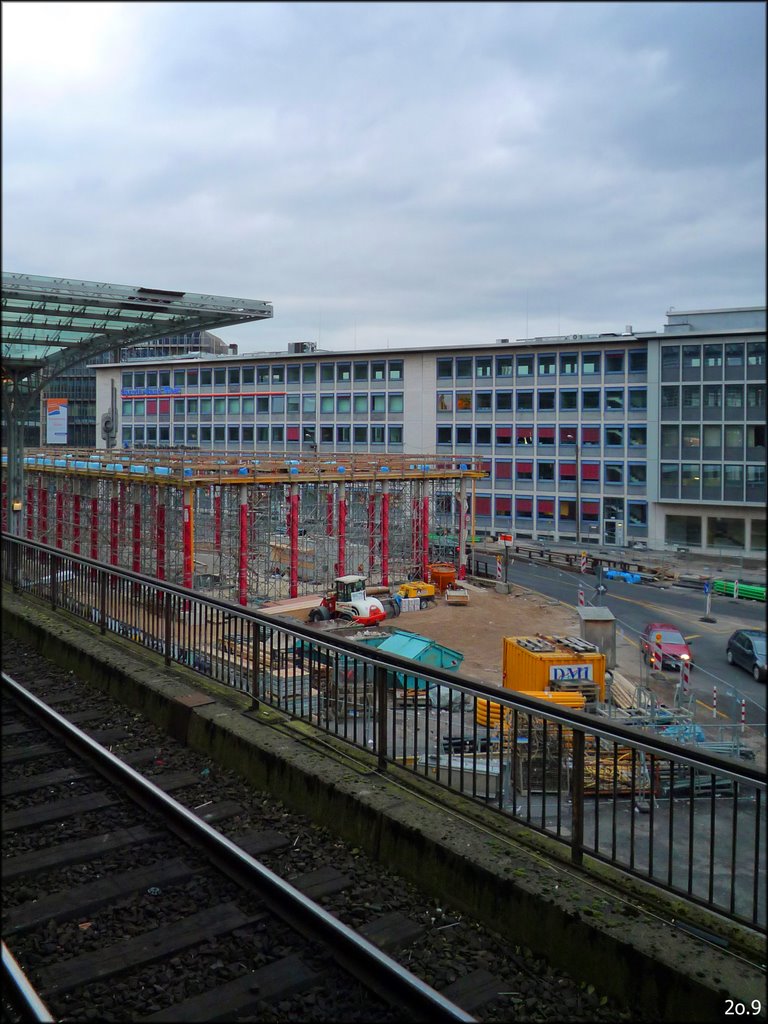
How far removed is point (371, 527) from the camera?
12695 mm

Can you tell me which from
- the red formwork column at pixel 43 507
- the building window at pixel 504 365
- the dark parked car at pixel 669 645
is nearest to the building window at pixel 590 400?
the building window at pixel 504 365

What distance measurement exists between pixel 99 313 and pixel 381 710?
24.3ft

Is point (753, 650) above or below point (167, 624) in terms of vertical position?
above

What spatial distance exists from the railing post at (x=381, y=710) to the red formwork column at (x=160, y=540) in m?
14.7

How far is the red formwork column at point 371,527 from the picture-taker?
1233cm

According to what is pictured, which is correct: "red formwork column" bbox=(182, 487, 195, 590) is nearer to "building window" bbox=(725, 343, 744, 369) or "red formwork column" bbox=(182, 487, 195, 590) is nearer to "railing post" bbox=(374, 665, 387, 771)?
"railing post" bbox=(374, 665, 387, 771)

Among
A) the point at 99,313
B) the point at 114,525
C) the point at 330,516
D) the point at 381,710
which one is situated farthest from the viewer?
the point at 114,525

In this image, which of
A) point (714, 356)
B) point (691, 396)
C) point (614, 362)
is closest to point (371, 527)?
point (614, 362)

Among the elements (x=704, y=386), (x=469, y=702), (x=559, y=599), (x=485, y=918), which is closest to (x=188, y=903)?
(x=485, y=918)

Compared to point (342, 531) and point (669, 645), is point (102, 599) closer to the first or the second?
point (669, 645)

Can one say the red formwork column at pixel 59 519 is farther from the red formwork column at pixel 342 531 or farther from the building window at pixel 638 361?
the building window at pixel 638 361

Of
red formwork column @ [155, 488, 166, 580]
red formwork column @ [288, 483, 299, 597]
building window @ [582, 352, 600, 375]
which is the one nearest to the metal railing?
building window @ [582, 352, 600, 375]

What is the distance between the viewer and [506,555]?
1027cm

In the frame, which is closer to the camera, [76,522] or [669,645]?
[669,645]
